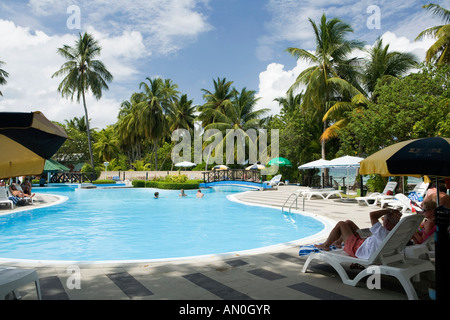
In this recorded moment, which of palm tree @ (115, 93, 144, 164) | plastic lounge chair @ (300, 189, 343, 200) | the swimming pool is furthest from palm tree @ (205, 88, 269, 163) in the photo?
the swimming pool

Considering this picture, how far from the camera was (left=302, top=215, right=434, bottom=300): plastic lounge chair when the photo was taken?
141 inches

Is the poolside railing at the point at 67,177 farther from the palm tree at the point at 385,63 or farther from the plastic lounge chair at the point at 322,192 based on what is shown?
the palm tree at the point at 385,63

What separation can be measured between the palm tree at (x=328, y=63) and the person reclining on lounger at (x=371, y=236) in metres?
19.5

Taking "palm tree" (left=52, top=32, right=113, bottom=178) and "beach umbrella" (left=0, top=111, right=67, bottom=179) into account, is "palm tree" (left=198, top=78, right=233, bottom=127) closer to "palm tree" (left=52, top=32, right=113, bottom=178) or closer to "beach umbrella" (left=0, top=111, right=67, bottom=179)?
"palm tree" (left=52, top=32, right=113, bottom=178)

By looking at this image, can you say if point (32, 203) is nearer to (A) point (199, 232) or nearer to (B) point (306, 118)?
(A) point (199, 232)

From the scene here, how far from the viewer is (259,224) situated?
1100 cm

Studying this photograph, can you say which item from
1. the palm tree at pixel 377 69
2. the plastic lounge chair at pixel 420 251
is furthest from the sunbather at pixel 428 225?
the palm tree at pixel 377 69

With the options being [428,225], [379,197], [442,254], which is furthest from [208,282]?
[379,197]

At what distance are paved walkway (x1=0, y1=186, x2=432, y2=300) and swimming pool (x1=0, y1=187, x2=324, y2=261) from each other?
2.34m

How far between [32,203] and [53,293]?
13.4m

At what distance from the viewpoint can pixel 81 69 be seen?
35.2m

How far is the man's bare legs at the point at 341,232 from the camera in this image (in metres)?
4.51

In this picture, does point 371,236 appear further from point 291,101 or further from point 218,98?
point 218,98
